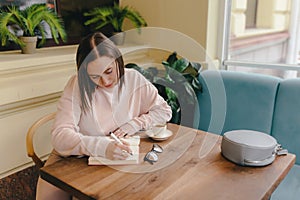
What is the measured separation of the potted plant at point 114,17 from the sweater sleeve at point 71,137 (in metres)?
1.24

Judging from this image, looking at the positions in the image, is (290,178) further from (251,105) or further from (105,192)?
(105,192)

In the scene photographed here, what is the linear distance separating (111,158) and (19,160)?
3.36 ft

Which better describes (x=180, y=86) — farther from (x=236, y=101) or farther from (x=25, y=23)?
(x=25, y=23)

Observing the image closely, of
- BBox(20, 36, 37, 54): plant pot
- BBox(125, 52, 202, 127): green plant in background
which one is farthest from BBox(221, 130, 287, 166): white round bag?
BBox(20, 36, 37, 54): plant pot

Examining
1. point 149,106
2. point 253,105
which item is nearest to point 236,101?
point 253,105

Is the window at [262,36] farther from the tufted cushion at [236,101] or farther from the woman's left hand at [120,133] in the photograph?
the woman's left hand at [120,133]

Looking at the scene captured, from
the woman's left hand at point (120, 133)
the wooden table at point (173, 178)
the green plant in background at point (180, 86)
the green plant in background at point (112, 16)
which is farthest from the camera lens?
the green plant in background at point (112, 16)

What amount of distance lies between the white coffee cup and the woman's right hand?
0.86 ft

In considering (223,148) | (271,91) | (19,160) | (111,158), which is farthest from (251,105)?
(19,160)

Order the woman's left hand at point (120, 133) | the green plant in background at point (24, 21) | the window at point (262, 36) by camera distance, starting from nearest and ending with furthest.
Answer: the woman's left hand at point (120, 133)
the green plant in background at point (24, 21)
the window at point (262, 36)

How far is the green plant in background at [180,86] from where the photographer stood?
7.20ft

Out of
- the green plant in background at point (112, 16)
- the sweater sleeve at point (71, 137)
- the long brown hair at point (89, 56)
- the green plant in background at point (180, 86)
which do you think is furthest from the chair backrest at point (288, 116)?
the green plant in background at point (112, 16)

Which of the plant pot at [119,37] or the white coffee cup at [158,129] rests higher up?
the plant pot at [119,37]

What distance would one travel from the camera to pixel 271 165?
127 cm
